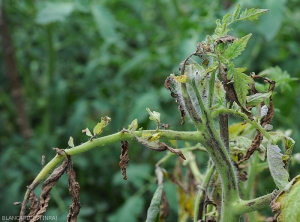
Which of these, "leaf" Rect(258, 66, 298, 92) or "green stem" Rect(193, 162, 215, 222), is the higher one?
"leaf" Rect(258, 66, 298, 92)

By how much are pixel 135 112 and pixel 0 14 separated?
602mm

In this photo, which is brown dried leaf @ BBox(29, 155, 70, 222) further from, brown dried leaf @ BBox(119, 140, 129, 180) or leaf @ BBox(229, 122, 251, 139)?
leaf @ BBox(229, 122, 251, 139)

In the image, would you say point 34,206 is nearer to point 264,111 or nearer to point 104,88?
point 264,111

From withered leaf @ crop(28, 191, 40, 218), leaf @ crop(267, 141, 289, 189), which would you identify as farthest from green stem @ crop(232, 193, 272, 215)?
withered leaf @ crop(28, 191, 40, 218)

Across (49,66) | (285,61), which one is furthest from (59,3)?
(285,61)

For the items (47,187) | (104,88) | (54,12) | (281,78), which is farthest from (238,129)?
(104,88)

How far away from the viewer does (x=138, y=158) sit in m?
1.89

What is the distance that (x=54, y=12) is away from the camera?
5.13 ft

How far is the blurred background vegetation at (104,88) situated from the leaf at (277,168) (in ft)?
2.89

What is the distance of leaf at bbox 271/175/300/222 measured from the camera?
497mm

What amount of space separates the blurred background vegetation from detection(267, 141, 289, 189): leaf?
0.88 m

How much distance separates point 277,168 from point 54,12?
46.7 inches

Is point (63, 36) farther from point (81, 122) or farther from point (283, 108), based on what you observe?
point (283, 108)

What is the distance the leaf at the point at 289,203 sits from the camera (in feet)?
1.63
